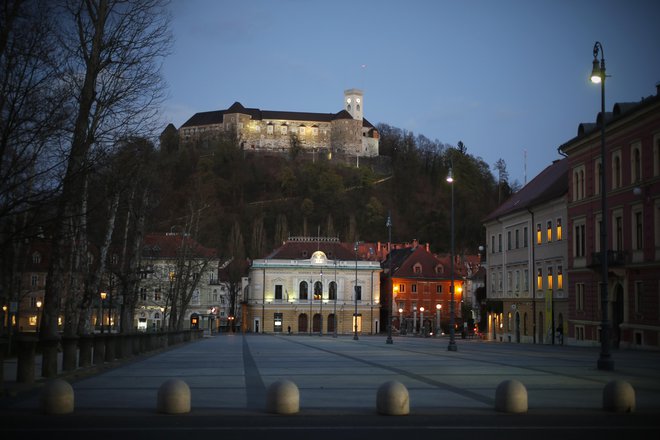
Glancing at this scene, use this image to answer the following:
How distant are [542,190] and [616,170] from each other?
675 inches

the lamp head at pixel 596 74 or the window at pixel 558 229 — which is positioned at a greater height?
the lamp head at pixel 596 74

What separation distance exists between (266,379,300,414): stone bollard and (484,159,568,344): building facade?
46.0 meters

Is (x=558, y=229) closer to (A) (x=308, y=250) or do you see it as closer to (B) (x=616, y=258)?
(B) (x=616, y=258)

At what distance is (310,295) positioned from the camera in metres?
123

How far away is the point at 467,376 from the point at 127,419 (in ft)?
42.8

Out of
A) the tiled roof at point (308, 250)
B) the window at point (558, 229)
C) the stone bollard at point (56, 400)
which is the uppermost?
the tiled roof at point (308, 250)

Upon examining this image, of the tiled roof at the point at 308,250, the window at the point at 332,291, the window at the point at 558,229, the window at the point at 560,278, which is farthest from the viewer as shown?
the tiled roof at the point at 308,250

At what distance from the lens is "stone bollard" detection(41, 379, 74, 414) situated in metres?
16.2

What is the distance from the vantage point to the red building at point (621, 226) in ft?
149

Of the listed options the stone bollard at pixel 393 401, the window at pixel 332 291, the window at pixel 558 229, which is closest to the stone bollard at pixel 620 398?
the stone bollard at pixel 393 401

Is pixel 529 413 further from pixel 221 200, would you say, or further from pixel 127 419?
pixel 221 200

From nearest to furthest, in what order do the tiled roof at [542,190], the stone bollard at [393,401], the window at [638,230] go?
the stone bollard at [393,401] < the window at [638,230] < the tiled roof at [542,190]

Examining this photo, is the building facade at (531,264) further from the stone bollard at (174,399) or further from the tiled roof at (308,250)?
the tiled roof at (308,250)

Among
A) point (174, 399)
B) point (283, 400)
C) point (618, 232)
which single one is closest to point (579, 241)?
point (618, 232)
